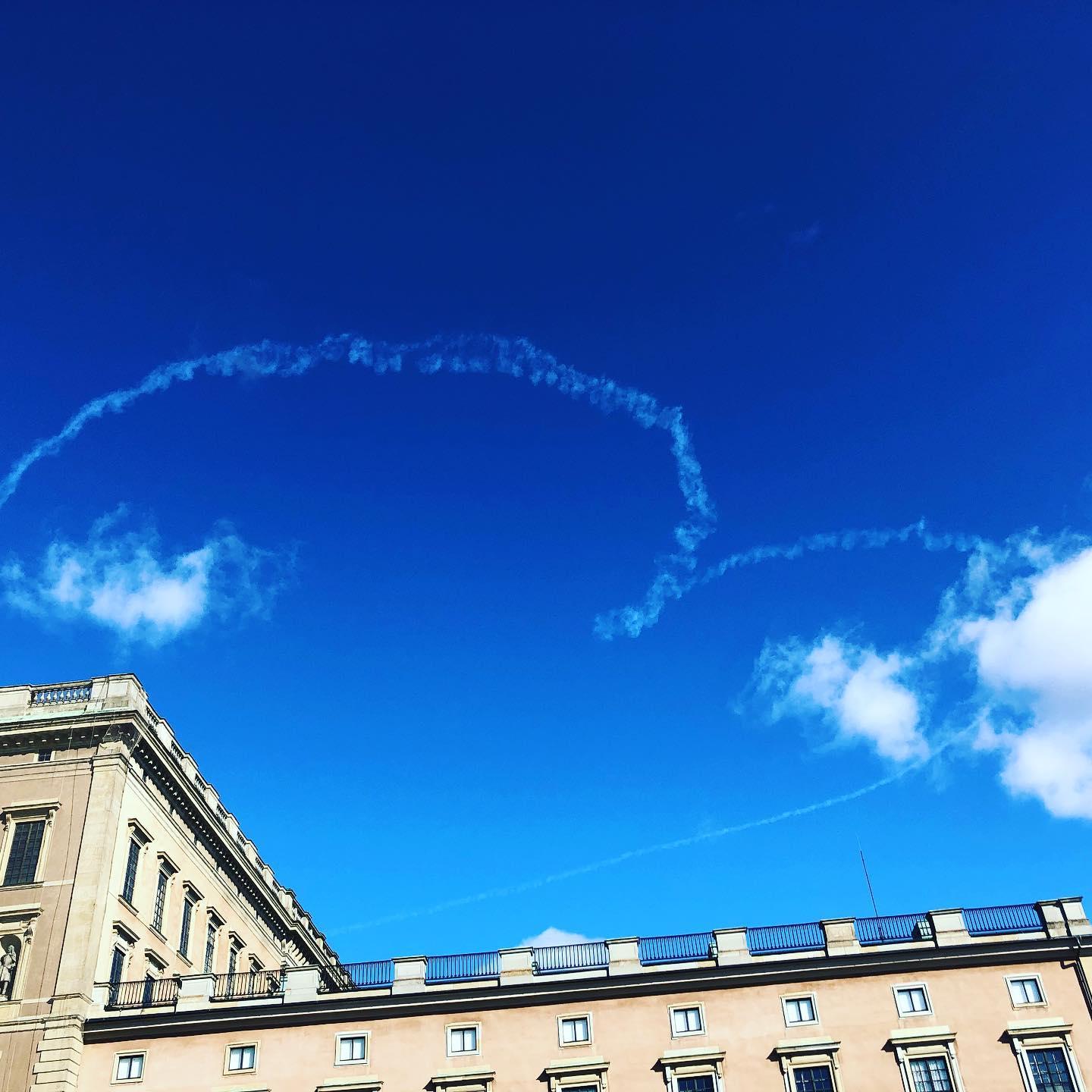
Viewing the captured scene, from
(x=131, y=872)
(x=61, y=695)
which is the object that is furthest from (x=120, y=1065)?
(x=61, y=695)

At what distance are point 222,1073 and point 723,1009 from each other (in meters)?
18.7

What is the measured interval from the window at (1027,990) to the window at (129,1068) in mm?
32235

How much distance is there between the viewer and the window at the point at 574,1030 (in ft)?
128

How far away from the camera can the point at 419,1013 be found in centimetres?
3972

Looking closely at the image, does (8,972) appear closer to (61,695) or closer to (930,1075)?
(61,695)

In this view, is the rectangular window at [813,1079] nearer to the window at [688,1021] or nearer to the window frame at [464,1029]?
the window at [688,1021]

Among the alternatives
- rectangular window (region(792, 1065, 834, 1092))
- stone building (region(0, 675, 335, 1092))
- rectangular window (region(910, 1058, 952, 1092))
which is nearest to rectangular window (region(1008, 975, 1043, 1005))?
rectangular window (region(910, 1058, 952, 1092))

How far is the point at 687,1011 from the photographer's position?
3916 cm

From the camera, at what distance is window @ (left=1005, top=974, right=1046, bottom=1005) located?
3838cm

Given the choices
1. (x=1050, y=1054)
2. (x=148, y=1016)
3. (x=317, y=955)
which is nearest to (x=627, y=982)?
(x=1050, y=1054)

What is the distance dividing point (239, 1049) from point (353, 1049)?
4281mm

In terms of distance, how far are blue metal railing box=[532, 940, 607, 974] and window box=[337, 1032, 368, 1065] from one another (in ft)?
22.8

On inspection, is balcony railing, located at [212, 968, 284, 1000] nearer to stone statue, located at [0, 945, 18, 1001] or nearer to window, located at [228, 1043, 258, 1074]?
window, located at [228, 1043, 258, 1074]

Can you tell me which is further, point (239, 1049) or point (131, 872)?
point (131, 872)
